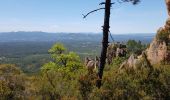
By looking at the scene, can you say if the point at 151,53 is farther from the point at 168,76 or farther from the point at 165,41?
the point at 168,76

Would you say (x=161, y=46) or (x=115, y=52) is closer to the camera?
(x=161, y=46)

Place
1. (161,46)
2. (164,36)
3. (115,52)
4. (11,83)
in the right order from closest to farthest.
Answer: (11,83)
(164,36)
(161,46)
(115,52)

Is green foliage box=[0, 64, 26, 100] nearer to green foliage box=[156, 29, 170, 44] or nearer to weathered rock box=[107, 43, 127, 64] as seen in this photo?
green foliage box=[156, 29, 170, 44]

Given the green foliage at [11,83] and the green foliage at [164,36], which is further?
the green foliage at [164,36]

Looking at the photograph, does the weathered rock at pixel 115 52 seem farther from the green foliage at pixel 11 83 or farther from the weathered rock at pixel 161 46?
the green foliage at pixel 11 83

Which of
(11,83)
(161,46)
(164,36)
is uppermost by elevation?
(164,36)

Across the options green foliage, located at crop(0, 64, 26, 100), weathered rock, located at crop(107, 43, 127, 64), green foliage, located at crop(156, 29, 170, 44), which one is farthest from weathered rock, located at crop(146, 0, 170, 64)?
weathered rock, located at crop(107, 43, 127, 64)

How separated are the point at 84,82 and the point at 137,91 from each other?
119 inches

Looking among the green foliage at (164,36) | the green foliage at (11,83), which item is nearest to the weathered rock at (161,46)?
the green foliage at (164,36)

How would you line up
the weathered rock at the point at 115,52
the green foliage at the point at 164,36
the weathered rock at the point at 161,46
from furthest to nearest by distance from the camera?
the weathered rock at the point at 115,52, the green foliage at the point at 164,36, the weathered rock at the point at 161,46

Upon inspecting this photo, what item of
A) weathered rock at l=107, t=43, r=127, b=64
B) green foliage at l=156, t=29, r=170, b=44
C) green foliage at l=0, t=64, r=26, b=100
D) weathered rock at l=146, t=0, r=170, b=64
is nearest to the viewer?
green foliage at l=0, t=64, r=26, b=100

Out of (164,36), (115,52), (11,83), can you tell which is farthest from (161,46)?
(115,52)

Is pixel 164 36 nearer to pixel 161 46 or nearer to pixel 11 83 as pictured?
pixel 161 46

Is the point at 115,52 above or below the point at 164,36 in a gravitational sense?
below
